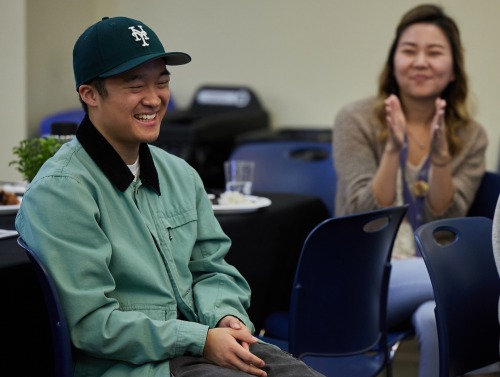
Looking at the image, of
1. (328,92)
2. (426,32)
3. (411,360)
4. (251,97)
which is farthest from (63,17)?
(411,360)

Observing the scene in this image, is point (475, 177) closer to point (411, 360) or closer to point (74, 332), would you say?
point (411, 360)

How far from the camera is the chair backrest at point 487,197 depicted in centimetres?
324

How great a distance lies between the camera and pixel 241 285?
6.95 feet

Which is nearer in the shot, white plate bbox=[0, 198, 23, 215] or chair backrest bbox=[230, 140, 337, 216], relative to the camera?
white plate bbox=[0, 198, 23, 215]

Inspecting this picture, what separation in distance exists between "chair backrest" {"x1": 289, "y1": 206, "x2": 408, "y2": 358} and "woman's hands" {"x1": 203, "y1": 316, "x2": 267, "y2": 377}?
20.5 inches

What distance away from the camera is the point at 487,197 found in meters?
3.27

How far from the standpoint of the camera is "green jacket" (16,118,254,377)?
1.75 m

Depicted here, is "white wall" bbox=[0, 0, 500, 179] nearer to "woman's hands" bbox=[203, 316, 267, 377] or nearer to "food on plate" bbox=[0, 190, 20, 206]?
"food on plate" bbox=[0, 190, 20, 206]

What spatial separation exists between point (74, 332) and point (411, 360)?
6.20 ft

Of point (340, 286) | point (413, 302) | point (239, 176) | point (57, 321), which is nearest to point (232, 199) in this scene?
point (239, 176)

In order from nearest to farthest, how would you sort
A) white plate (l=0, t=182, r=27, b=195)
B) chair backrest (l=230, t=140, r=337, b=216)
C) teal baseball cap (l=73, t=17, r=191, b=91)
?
teal baseball cap (l=73, t=17, r=191, b=91) < white plate (l=0, t=182, r=27, b=195) < chair backrest (l=230, t=140, r=337, b=216)

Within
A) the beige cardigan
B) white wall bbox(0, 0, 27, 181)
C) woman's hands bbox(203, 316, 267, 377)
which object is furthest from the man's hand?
white wall bbox(0, 0, 27, 181)

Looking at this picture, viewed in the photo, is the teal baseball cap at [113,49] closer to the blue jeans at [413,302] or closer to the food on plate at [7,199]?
the food on plate at [7,199]

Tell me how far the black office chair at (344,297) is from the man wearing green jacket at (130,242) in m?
0.36
